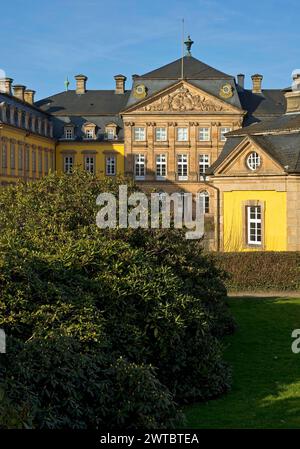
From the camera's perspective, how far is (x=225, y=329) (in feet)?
55.1

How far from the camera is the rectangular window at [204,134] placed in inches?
2429

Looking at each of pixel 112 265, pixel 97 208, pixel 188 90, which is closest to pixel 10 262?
pixel 112 265

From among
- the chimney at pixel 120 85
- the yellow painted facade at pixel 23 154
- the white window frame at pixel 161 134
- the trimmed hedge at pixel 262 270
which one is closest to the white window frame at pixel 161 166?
the white window frame at pixel 161 134

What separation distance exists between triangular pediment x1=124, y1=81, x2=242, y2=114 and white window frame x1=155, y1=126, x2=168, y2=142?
4.95 ft

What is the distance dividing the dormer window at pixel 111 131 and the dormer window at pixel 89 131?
1121mm

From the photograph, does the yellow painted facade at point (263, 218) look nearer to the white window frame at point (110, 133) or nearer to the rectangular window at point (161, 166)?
the rectangular window at point (161, 166)

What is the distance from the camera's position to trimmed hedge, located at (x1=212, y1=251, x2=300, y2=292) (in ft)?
79.4

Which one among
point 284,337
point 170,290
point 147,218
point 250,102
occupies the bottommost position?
point 284,337

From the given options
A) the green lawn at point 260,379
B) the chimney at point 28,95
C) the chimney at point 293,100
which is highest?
the chimney at point 28,95

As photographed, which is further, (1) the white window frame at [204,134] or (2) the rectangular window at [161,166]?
(2) the rectangular window at [161,166]

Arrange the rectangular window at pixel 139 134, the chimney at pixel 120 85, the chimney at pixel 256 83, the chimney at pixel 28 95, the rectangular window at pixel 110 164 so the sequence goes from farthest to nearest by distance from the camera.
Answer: the chimney at pixel 120 85 < the rectangular window at pixel 110 164 < the chimney at pixel 28 95 < the chimney at pixel 256 83 < the rectangular window at pixel 139 134

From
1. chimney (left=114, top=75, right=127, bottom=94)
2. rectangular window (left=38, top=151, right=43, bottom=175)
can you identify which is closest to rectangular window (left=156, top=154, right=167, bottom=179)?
chimney (left=114, top=75, right=127, bottom=94)
